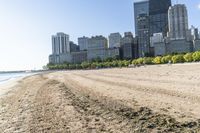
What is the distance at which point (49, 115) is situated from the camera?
16297mm

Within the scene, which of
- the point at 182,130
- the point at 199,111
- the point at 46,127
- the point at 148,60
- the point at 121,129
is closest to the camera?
the point at 182,130

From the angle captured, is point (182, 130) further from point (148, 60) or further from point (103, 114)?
point (148, 60)

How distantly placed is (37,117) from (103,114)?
3.03 meters

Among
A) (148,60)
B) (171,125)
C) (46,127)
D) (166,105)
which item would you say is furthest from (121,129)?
(148,60)

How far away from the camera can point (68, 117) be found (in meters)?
15.1

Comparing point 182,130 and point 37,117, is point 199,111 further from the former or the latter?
point 37,117

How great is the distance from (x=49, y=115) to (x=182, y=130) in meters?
7.14

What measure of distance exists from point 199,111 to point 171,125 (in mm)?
2839

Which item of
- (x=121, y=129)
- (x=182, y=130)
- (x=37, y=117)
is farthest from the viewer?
(x=37, y=117)

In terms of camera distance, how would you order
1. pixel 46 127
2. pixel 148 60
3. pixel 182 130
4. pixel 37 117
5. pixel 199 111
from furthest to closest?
pixel 148 60, pixel 37 117, pixel 199 111, pixel 46 127, pixel 182 130

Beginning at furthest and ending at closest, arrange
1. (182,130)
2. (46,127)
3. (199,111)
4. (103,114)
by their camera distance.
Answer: (103,114), (199,111), (46,127), (182,130)

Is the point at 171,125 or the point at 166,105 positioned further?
the point at 166,105

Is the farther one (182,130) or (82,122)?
(82,122)

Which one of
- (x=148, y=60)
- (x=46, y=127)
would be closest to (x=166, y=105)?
(x=46, y=127)
